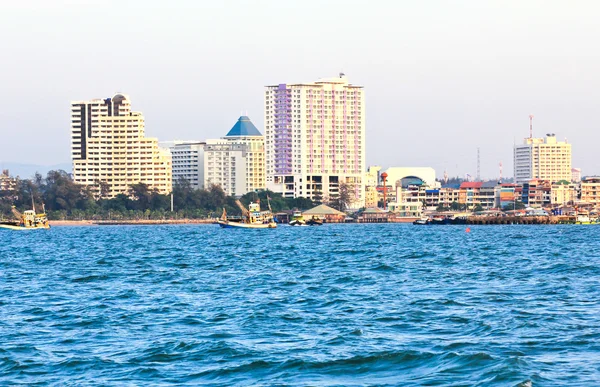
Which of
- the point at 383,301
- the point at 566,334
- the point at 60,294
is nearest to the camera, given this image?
the point at 566,334

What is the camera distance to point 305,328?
27797mm

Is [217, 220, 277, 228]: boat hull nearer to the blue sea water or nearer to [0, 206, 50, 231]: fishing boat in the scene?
[0, 206, 50, 231]: fishing boat

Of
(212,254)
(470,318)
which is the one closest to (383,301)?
(470,318)

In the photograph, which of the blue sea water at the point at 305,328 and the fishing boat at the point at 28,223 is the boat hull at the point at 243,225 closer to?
the fishing boat at the point at 28,223

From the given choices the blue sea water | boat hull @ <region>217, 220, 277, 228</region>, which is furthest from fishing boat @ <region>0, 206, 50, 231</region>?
the blue sea water

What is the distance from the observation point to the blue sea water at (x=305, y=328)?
70.1 ft

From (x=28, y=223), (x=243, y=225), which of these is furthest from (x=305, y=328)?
(x=28, y=223)

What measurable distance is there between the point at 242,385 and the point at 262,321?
29.3ft

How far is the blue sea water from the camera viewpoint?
21375 millimetres

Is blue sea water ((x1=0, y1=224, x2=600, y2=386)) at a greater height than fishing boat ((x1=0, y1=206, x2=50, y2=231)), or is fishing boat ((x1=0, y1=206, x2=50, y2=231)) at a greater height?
fishing boat ((x1=0, y1=206, x2=50, y2=231))

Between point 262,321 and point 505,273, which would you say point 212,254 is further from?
point 262,321

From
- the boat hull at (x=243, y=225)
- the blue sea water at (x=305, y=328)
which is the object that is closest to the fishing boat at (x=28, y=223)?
the boat hull at (x=243, y=225)

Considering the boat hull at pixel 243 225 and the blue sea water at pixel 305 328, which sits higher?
the boat hull at pixel 243 225

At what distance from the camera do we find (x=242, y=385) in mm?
20406
